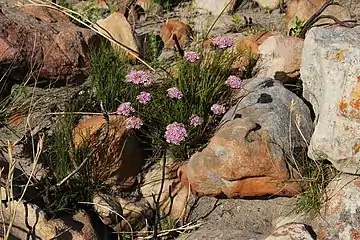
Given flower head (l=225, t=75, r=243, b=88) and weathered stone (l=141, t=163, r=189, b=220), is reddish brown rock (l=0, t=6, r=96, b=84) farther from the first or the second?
flower head (l=225, t=75, r=243, b=88)

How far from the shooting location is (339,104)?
3.99 meters

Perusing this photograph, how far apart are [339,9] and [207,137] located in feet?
6.73

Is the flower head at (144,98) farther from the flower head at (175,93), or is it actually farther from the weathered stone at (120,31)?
the weathered stone at (120,31)

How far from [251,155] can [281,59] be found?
1288 mm

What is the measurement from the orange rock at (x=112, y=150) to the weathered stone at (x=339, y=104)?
47.9 inches

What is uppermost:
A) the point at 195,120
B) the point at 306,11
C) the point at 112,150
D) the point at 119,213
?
the point at 306,11

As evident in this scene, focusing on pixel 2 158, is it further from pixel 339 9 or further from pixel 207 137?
pixel 339 9

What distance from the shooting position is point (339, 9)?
584 centimetres

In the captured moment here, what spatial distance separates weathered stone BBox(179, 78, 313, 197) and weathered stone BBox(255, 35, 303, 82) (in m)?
0.70

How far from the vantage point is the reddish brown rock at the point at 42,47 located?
16.5 feet

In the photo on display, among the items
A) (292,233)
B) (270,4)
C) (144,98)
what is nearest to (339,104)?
(292,233)

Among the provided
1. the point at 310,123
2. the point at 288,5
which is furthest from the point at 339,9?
the point at 310,123

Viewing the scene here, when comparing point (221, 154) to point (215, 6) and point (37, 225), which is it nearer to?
point (37, 225)

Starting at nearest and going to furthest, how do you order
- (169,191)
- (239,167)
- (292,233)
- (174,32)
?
(292,233), (239,167), (169,191), (174,32)
